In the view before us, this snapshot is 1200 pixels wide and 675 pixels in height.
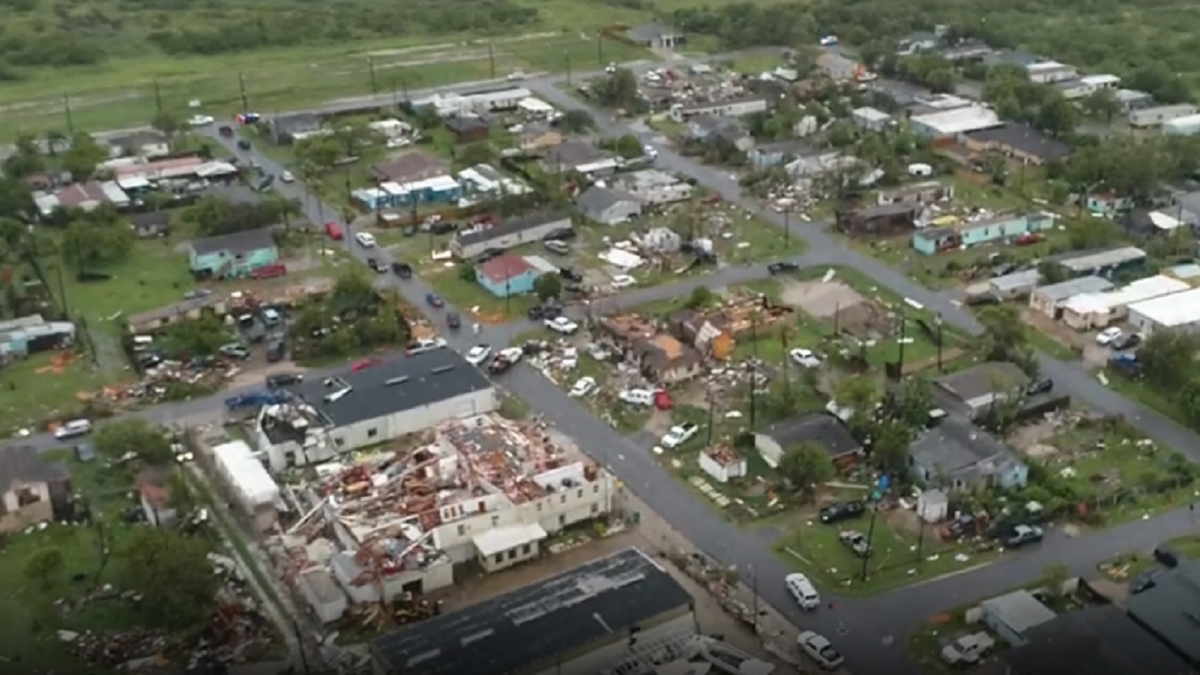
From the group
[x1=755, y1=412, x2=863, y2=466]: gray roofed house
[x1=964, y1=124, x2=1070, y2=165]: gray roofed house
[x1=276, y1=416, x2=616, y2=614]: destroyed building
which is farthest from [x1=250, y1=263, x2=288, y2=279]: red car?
[x1=964, y1=124, x2=1070, y2=165]: gray roofed house

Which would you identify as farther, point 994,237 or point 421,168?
point 421,168

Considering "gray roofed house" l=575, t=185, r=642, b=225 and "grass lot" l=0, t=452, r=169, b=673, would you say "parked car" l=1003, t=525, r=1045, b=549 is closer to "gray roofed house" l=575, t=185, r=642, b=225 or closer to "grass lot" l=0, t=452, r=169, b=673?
"grass lot" l=0, t=452, r=169, b=673

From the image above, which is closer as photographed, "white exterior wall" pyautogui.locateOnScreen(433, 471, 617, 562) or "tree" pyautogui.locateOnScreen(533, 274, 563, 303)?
"white exterior wall" pyautogui.locateOnScreen(433, 471, 617, 562)

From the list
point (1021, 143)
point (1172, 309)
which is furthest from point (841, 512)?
point (1021, 143)

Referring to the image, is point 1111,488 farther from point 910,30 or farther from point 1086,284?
point 910,30

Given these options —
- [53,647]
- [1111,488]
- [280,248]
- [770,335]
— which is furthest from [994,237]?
[53,647]

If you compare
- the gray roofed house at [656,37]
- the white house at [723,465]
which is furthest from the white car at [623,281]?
the gray roofed house at [656,37]
